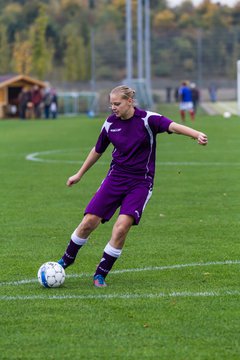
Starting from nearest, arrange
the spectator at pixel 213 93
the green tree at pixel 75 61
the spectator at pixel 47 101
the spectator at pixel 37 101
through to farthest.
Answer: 1. the spectator at pixel 37 101
2. the spectator at pixel 47 101
3. the spectator at pixel 213 93
4. the green tree at pixel 75 61

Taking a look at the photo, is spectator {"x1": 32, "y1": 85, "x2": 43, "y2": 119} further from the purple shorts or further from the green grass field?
the purple shorts

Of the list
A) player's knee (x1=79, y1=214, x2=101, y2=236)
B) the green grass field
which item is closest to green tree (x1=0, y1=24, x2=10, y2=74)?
the green grass field

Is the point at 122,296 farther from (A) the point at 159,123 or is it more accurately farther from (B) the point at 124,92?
(B) the point at 124,92

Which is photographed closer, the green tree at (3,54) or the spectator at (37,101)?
the spectator at (37,101)

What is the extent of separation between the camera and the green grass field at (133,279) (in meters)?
7.31

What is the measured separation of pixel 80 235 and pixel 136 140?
1056mm

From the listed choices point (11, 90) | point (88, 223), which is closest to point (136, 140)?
point (88, 223)

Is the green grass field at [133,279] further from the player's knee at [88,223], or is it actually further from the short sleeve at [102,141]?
the short sleeve at [102,141]

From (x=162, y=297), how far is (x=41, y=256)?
2691mm

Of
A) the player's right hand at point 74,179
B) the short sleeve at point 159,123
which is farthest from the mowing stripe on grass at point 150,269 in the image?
the short sleeve at point 159,123

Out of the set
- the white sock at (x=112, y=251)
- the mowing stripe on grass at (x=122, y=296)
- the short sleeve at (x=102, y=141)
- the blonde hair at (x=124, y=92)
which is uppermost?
the blonde hair at (x=124, y=92)

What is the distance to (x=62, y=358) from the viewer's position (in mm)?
6922

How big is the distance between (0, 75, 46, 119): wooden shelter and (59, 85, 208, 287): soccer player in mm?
53700

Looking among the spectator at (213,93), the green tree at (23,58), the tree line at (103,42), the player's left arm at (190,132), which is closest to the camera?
the player's left arm at (190,132)
